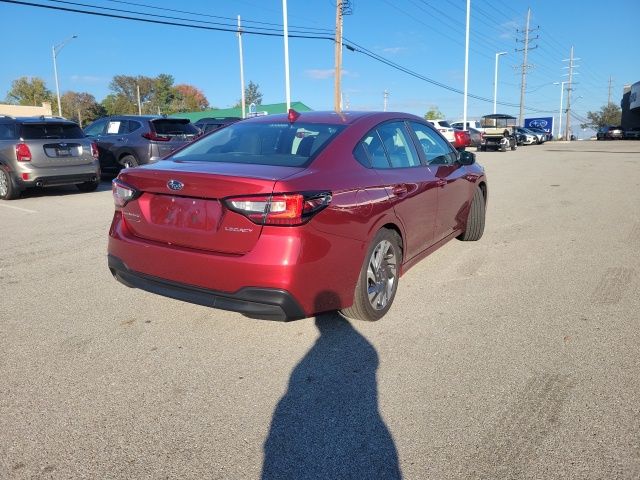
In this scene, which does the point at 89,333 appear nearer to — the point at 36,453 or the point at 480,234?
the point at 36,453

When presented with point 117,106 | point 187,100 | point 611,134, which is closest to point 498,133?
point 611,134

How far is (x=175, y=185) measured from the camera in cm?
321

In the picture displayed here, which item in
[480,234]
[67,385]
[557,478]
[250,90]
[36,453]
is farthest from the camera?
[250,90]

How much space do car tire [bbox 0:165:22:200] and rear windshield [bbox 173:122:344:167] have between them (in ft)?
24.0

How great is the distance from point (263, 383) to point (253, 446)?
58 centimetres

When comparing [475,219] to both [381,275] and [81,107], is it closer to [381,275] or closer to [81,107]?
[381,275]

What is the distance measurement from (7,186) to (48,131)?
1335mm

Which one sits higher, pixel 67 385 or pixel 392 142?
pixel 392 142

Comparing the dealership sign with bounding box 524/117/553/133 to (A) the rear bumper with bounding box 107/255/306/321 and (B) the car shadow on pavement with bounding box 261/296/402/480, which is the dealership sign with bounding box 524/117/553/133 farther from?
(A) the rear bumper with bounding box 107/255/306/321

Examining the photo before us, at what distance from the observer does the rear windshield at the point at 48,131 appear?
32.1ft

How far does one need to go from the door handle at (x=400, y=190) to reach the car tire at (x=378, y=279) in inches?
11.7

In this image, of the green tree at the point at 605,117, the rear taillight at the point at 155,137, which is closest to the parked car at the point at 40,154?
the rear taillight at the point at 155,137

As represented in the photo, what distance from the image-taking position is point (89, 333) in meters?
3.66

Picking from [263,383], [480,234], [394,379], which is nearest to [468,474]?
[394,379]
